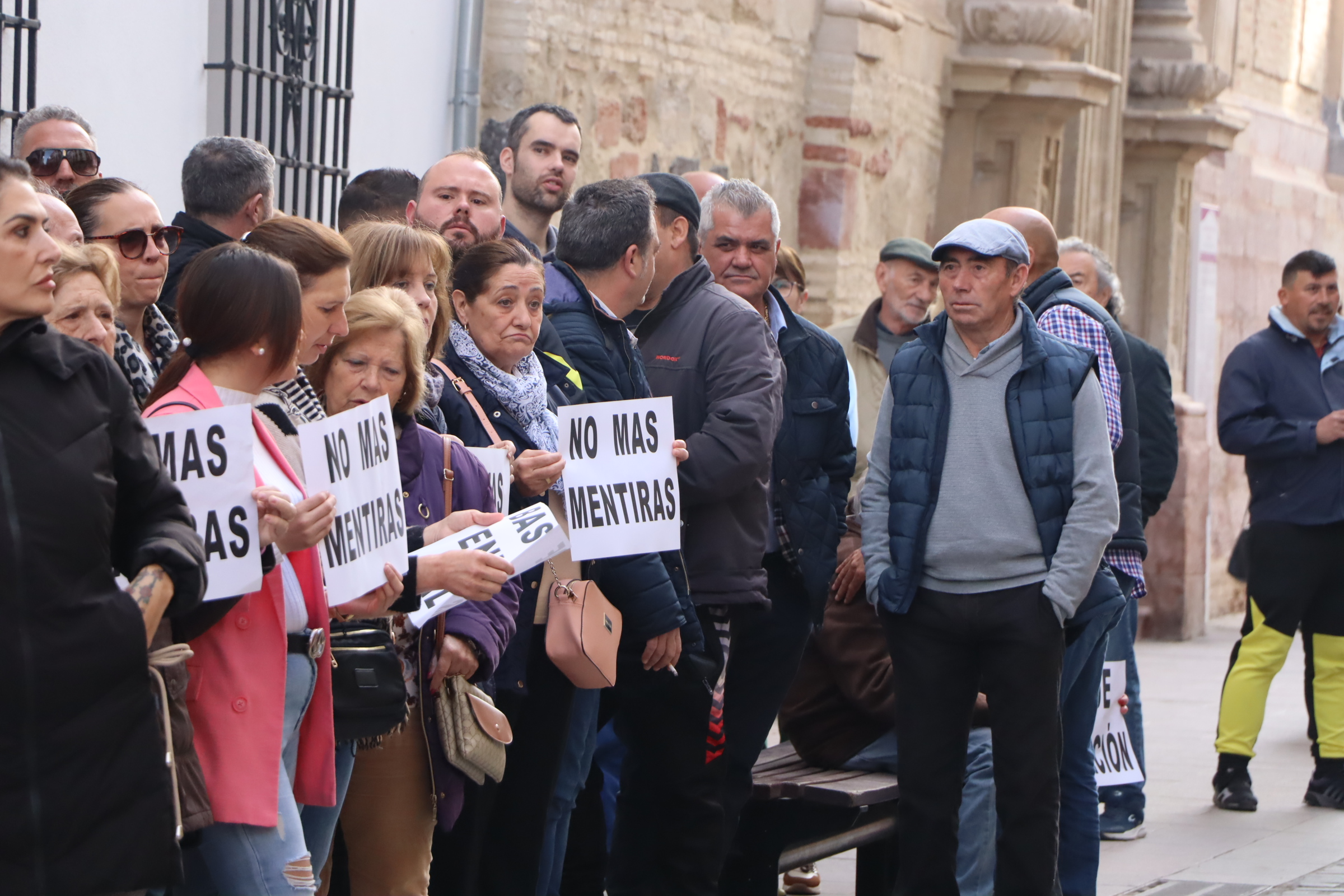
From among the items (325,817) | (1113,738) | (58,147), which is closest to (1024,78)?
(1113,738)

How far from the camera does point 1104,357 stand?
19.5 ft

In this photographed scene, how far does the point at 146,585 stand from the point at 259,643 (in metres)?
0.48

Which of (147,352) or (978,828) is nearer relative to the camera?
(147,352)

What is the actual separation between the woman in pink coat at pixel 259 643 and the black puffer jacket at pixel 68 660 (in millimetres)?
415

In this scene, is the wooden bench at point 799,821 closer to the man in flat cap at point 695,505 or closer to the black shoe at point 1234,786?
the man in flat cap at point 695,505

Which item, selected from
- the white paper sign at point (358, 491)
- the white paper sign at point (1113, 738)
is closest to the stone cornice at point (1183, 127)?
the white paper sign at point (1113, 738)

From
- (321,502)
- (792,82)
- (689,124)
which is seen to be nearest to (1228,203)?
(792,82)

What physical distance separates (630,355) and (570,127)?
4.74 feet

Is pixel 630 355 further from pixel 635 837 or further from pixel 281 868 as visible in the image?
pixel 281 868

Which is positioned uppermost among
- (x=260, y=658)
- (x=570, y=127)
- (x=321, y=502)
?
(x=570, y=127)

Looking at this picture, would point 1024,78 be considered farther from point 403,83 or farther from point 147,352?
point 147,352

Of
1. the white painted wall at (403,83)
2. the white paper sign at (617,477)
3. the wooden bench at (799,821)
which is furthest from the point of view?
the white painted wall at (403,83)

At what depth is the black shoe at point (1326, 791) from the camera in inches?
A: 300

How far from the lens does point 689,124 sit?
938 centimetres
